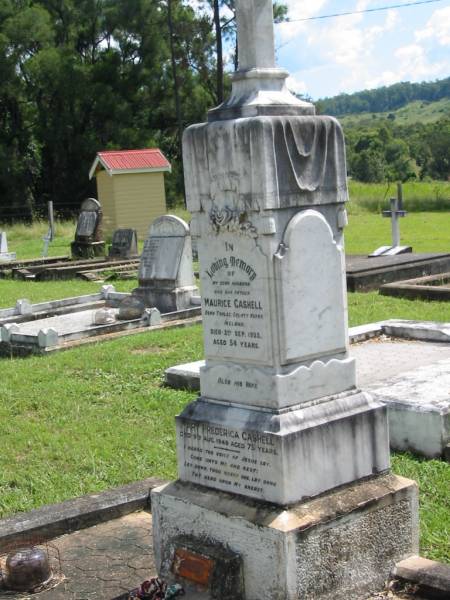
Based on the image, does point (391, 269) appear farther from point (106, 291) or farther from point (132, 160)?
point (132, 160)

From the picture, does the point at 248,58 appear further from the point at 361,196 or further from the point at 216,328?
the point at 361,196

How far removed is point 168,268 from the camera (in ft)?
43.2

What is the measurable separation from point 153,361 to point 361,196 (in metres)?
27.9

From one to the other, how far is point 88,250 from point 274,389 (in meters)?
18.4

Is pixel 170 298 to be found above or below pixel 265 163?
below

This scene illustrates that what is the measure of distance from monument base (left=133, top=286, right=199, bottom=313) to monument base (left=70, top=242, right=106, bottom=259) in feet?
29.1

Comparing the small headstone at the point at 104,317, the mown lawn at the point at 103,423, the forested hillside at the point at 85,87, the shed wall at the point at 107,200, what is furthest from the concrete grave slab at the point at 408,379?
the forested hillside at the point at 85,87

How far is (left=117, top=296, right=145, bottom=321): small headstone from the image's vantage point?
12570 millimetres

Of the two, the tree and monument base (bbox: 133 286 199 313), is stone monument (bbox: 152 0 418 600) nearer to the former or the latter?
monument base (bbox: 133 286 199 313)

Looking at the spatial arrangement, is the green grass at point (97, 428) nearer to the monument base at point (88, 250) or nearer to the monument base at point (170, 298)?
the monument base at point (170, 298)

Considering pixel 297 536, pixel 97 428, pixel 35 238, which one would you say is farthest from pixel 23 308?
pixel 35 238

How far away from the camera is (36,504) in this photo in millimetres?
5723

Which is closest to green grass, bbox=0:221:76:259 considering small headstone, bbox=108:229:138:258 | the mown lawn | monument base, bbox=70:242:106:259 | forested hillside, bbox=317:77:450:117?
monument base, bbox=70:242:106:259

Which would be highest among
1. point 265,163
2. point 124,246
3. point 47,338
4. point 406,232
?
point 265,163
